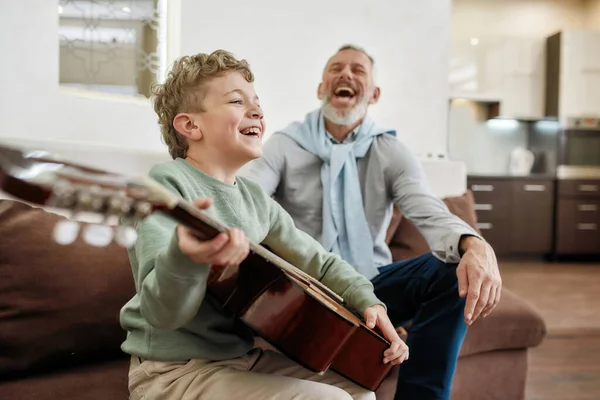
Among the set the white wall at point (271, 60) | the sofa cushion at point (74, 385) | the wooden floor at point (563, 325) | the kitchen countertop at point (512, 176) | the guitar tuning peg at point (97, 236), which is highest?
the white wall at point (271, 60)

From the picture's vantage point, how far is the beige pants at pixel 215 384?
101 cm

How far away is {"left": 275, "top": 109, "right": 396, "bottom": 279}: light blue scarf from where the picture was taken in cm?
189

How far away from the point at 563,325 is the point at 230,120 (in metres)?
3.29

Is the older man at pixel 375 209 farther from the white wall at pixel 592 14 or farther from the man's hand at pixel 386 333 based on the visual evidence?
the white wall at pixel 592 14

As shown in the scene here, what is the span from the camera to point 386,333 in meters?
1.19

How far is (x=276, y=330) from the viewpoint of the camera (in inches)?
39.7

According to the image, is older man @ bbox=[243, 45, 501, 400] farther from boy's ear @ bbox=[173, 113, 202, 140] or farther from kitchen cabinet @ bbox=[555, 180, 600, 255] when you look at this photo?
kitchen cabinet @ bbox=[555, 180, 600, 255]

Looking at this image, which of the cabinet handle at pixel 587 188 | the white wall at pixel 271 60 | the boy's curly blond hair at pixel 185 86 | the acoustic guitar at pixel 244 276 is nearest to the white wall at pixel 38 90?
the white wall at pixel 271 60

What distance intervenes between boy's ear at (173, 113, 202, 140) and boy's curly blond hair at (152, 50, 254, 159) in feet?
0.06

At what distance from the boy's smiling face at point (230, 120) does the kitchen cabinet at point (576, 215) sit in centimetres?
586

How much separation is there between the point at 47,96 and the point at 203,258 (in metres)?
1.99

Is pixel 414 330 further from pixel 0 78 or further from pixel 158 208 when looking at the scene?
pixel 0 78

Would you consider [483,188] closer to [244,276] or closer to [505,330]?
[505,330]

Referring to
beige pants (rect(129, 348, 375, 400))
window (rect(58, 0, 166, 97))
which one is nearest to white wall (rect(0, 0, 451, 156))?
window (rect(58, 0, 166, 97))
